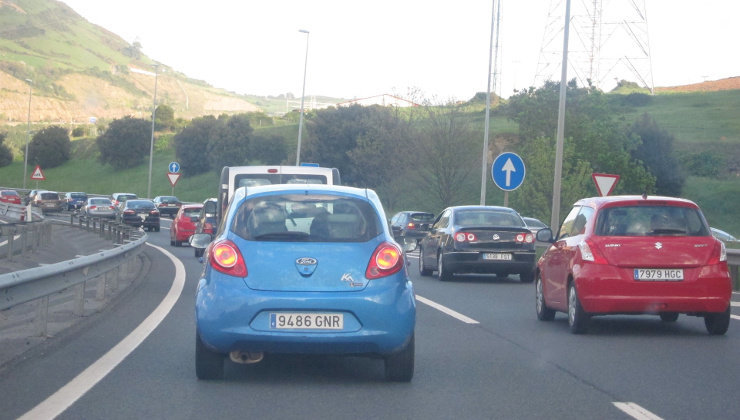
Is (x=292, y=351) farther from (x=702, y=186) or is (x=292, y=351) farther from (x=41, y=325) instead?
(x=702, y=186)

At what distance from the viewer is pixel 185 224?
116 feet

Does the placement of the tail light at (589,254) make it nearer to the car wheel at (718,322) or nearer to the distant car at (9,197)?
the car wheel at (718,322)

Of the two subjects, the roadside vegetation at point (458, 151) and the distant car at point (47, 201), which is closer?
the roadside vegetation at point (458, 151)

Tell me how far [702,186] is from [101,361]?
65.3 m

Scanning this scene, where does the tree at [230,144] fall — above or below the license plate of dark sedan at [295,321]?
above

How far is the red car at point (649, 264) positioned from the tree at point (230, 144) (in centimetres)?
8237

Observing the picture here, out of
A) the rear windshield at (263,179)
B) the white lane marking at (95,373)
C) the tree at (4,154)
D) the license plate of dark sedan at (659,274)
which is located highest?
the tree at (4,154)

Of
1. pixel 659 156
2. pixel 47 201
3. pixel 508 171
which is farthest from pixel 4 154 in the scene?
pixel 508 171

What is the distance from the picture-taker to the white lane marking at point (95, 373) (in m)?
6.92

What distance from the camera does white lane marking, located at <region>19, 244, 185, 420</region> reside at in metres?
6.92

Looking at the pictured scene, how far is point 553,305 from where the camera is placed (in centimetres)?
1322

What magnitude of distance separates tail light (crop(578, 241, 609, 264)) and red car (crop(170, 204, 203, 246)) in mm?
24559

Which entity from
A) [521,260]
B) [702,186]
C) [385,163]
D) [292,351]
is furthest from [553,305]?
[702,186]

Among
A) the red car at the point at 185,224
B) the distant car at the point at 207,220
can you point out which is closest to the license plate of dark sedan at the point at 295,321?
the distant car at the point at 207,220
